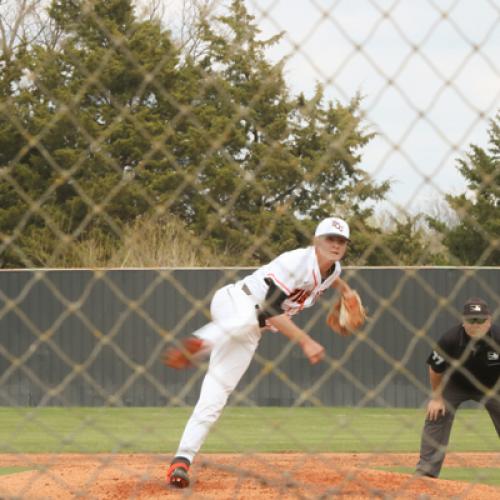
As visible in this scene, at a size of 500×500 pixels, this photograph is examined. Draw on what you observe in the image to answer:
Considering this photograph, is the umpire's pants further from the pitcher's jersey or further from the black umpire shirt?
the pitcher's jersey

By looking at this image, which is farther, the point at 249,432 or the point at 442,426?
the point at 249,432

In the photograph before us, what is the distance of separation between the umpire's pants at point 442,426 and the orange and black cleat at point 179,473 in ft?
6.30

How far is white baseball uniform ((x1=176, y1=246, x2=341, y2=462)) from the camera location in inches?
204

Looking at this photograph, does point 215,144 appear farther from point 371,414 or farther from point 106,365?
point 106,365

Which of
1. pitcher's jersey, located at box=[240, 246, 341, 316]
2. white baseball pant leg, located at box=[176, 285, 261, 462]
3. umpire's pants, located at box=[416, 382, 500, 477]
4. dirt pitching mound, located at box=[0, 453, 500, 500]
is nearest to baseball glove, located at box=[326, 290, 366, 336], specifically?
pitcher's jersey, located at box=[240, 246, 341, 316]

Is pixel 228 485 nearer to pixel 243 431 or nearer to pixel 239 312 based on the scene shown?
pixel 239 312

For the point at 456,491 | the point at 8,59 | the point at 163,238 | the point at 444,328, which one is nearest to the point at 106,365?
the point at 163,238

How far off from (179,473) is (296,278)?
1656 millimetres

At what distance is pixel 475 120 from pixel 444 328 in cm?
1506

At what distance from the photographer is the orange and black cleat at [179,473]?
6500mm

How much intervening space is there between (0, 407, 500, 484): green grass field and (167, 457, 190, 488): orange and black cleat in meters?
2.64

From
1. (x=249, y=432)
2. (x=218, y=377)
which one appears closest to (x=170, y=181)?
(x=218, y=377)

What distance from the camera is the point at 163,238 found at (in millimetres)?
15000

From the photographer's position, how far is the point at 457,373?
836 centimetres
